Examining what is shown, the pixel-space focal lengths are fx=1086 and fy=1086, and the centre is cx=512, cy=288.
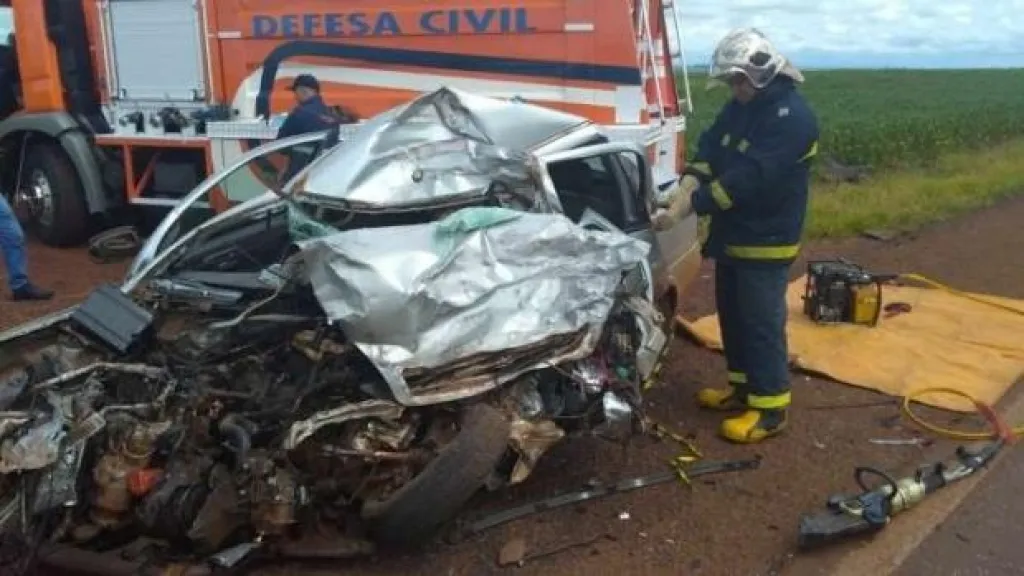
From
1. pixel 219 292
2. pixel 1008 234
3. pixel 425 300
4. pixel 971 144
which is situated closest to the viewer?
pixel 425 300

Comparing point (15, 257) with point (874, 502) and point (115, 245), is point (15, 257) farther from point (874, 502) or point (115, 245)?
point (874, 502)

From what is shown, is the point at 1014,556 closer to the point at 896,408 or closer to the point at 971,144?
the point at 896,408

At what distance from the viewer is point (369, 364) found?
4008 millimetres

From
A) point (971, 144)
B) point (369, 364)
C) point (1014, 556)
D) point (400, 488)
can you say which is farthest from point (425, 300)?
point (971, 144)

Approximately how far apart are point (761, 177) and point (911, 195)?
9.47m

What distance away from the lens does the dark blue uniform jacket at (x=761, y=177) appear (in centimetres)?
510

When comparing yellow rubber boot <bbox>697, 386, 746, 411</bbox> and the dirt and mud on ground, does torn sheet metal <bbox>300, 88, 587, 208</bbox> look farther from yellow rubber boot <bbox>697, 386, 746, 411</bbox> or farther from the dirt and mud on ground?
yellow rubber boot <bbox>697, 386, 746, 411</bbox>

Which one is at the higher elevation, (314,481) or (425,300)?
(425,300)

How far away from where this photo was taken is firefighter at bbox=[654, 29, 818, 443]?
5.12 m

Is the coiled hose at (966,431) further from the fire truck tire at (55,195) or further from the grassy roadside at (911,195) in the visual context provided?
the fire truck tire at (55,195)

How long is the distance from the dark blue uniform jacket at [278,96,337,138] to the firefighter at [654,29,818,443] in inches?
147

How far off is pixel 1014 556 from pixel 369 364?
2.55 meters

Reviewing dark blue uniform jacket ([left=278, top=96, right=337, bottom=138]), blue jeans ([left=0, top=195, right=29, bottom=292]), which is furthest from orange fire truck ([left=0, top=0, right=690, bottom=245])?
blue jeans ([left=0, top=195, right=29, bottom=292])

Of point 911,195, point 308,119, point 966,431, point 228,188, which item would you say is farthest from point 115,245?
point 911,195
